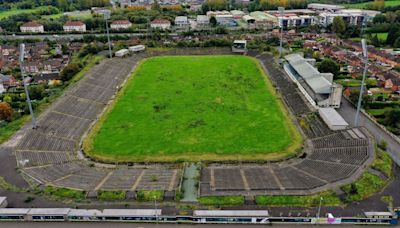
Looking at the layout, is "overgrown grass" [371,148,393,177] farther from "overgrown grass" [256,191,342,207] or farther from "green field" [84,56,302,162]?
"green field" [84,56,302,162]

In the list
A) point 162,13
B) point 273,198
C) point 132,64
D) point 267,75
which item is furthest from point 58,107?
point 162,13

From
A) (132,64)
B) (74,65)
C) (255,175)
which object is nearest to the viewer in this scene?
(255,175)

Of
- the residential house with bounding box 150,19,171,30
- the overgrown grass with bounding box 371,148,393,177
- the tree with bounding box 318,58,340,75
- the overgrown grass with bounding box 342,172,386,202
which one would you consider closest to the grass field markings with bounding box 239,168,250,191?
the overgrown grass with bounding box 342,172,386,202

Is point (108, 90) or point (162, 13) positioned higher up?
point (162, 13)

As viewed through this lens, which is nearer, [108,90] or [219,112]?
[219,112]

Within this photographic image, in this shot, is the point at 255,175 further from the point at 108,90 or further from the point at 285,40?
the point at 285,40

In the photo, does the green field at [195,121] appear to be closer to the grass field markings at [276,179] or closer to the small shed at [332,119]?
the grass field markings at [276,179]

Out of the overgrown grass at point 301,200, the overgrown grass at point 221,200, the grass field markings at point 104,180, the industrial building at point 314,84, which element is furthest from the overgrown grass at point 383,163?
the grass field markings at point 104,180
